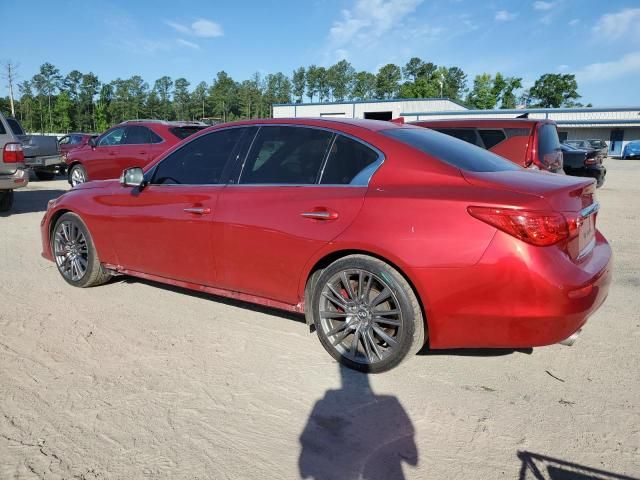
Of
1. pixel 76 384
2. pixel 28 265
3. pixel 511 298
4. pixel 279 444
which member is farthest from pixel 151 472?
pixel 28 265

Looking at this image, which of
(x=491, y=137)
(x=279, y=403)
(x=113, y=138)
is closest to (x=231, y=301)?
(x=279, y=403)

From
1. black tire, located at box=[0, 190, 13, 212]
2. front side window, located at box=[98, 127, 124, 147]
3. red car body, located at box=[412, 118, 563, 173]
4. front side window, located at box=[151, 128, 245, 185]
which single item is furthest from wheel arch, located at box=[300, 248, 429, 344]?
front side window, located at box=[98, 127, 124, 147]

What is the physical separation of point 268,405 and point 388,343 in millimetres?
820

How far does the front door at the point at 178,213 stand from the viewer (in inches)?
157

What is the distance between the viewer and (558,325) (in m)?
2.79

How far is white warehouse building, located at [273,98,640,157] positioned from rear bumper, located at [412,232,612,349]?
46768mm

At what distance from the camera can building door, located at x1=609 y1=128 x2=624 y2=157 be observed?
48.9 m

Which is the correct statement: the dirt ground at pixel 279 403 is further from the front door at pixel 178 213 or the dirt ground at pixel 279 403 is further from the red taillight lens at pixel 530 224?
the red taillight lens at pixel 530 224

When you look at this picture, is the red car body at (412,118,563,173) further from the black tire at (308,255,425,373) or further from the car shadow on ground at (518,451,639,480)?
the car shadow on ground at (518,451,639,480)

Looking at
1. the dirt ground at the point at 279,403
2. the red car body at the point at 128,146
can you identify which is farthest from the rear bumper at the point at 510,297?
the red car body at the point at 128,146

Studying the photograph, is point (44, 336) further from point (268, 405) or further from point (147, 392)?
point (268, 405)

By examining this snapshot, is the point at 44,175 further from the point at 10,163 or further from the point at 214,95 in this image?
the point at 214,95

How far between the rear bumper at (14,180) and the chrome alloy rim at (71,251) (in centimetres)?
481

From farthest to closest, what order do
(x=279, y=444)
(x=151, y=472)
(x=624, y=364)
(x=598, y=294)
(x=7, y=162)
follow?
(x=7, y=162), (x=624, y=364), (x=598, y=294), (x=279, y=444), (x=151, y=472)
